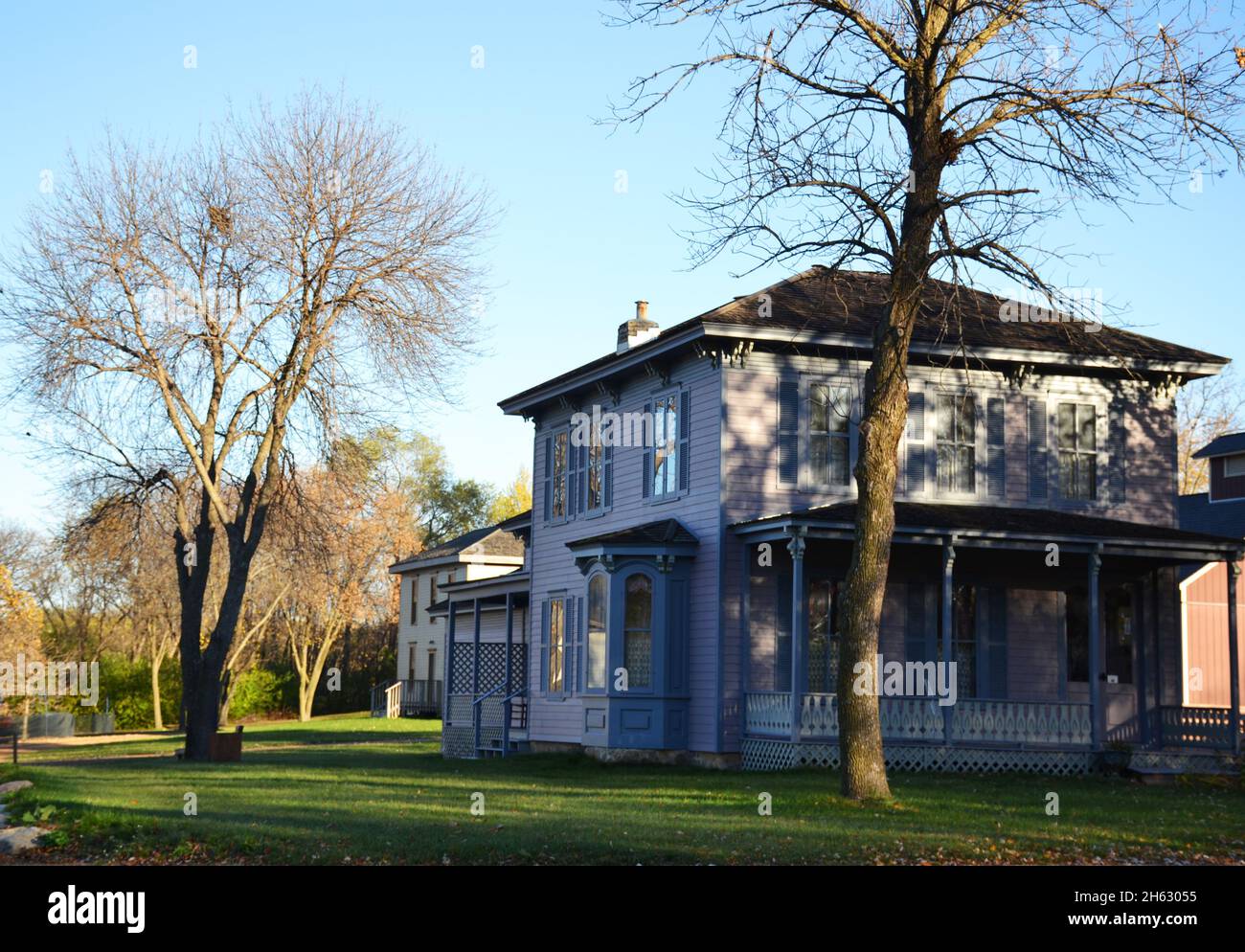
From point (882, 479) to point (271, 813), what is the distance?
7696 millimetres

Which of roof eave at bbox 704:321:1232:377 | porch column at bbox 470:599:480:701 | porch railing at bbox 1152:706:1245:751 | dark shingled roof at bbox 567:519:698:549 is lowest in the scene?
porch railing at bbox 1152:706:1245:751

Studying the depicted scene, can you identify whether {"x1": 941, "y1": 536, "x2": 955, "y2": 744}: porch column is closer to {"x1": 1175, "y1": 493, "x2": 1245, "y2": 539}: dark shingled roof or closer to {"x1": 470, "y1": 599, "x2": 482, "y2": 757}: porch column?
{"x1": 470, "y1": 599, "x2": 482, "y2": 757}: porch column

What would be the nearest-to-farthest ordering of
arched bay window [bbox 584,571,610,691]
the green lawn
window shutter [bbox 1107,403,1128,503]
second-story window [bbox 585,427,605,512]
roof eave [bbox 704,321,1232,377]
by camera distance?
the green lawn < roof eave [bbox 704,321,1232,377] < arched bay window [bbox 584,571,610,691] < window shutter [bbox 1107,403,1128,503] < second-story window [bbox 585,427,605,512]

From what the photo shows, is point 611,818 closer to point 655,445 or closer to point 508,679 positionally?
point 655,445

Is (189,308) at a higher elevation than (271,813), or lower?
higher

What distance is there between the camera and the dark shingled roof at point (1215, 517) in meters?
34.5

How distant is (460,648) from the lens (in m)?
33.2

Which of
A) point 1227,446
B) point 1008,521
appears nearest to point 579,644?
point 1008,521

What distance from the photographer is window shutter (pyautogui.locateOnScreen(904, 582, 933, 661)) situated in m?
25.6

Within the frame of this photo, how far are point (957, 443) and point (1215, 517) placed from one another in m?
13.4

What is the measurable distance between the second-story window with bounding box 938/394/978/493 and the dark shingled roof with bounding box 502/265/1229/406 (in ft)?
4.07

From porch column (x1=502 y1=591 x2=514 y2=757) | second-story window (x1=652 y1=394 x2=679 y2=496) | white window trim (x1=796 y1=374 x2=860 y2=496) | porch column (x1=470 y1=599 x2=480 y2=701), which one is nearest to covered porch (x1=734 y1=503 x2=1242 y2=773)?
white window trim (x1=796 y1=374 x2=860 y2=496)
